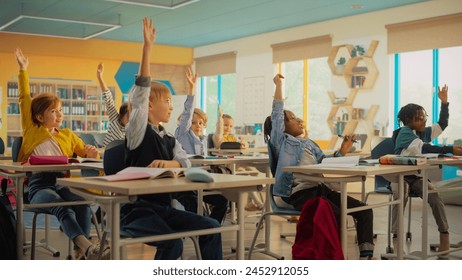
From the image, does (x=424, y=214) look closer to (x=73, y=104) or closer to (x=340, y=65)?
(x=340, y=65)

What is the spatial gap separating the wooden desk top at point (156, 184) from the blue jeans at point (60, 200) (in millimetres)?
1050

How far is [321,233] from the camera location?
9.43 ft

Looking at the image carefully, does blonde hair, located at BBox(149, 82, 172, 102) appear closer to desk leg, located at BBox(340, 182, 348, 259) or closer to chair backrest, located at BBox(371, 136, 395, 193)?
desk leg, located at BBox(340, 182, 348, 259)

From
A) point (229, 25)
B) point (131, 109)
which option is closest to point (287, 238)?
point (131, 109)

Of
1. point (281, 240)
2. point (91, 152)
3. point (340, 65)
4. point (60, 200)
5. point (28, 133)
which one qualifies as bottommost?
point (281, 240)

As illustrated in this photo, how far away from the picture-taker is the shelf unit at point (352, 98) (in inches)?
331

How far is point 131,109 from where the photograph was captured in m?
2.51

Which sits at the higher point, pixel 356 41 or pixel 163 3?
pixel 163 3

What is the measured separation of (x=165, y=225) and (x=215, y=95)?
989 centimetres

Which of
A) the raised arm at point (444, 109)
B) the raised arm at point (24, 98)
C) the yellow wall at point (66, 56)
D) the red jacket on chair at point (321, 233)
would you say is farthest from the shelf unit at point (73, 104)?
the red jacket on chair at point (321, 233)

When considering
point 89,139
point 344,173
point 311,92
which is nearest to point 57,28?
point 89,139

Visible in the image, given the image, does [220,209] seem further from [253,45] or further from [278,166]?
[253,45]

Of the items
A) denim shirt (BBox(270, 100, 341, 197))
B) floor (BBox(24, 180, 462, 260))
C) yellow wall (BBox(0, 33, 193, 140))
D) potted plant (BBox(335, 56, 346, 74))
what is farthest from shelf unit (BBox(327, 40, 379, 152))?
denim shirt (BBox(270, 100, 341, 197))

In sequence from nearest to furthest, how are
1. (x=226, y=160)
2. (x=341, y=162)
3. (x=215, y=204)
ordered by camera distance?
(x=341, y=162) → (x=226, y=160) → (x=215, y=204)
